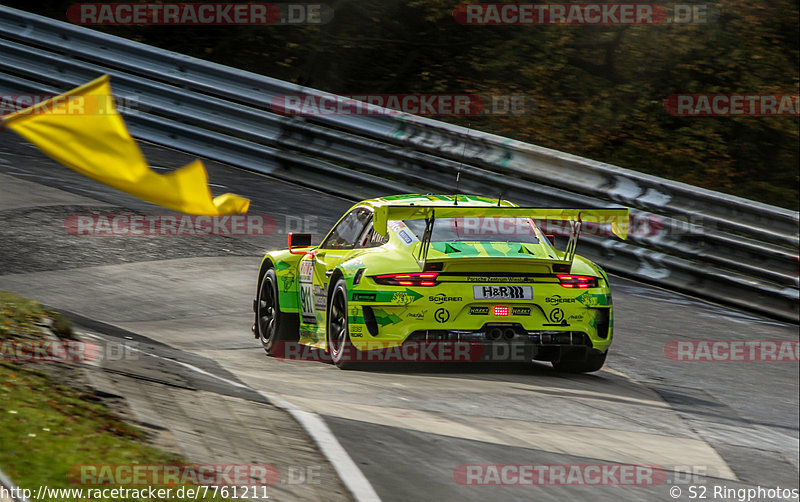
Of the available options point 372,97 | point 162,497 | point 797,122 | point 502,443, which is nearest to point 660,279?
point 797,122

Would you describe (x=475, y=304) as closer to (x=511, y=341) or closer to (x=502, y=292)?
(x=502, y=292)

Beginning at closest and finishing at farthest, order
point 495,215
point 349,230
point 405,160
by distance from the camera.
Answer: point 495,215, point 349,230, point 405,160

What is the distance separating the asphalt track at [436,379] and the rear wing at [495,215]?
3.54ft

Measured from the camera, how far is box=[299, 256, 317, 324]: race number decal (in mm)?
9391

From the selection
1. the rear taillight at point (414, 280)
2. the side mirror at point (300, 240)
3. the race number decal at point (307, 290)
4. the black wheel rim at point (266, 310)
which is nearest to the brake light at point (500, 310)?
the rear taillight at point (414, 280)

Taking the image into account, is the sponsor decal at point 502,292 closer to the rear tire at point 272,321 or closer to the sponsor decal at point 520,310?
the sponsor decal at point 520,310

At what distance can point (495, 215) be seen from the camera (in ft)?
25.5

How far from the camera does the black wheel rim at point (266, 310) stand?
973 cm

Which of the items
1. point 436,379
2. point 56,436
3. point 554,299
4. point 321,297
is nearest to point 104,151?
point 56,436

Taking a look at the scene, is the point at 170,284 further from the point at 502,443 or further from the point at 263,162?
the point at 502,443

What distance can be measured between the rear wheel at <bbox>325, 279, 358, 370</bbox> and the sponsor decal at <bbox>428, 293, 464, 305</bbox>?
0.67 m

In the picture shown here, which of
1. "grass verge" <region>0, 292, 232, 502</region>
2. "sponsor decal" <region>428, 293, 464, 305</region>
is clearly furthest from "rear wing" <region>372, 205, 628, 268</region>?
"grass verge" <region>0, 292, 232, 502</region>

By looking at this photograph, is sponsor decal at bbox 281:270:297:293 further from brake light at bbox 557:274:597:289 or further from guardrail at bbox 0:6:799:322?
guardrail at bbox 0:6:799:322

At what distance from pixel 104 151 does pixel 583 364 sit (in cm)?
591
